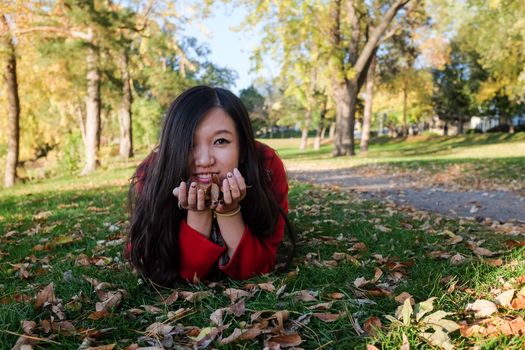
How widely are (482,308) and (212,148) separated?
5.13ft

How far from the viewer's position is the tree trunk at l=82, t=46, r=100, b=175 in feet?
48.8

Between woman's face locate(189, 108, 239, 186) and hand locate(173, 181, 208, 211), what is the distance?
10 cm

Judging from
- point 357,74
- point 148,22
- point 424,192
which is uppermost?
point 148,22

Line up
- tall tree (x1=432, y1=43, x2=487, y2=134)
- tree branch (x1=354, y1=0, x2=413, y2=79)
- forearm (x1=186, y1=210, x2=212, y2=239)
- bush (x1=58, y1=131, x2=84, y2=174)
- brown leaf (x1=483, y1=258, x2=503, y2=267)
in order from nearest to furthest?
forearm (x1=186, y1=210, x2=212, y2=239), brown leaf (x1=483, y1=258, x2=503, y2=267), tree branch (x1=354, y1=0, x2=413, y2=79), bush (x1=58, y1=131, x2=84, y2=174), tall tree (x1=432, y1=43, x2=487, y2=134)

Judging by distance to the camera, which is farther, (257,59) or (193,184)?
(257,59)

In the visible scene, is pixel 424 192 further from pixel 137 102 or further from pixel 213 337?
pixel 137 102

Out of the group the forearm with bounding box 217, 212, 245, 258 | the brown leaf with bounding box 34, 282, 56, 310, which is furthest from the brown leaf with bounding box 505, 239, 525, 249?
the brown leaf with bounding box 34, 282, 56, 310

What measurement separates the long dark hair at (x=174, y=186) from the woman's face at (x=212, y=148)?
39 millimetres

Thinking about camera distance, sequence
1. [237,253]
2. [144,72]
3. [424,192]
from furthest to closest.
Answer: [144,72], [424,192], [237,253]

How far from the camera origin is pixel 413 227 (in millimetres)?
4461

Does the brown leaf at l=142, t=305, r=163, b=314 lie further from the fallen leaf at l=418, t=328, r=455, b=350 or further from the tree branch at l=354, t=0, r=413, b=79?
the tree branch at l=354, t=0, r=413, b=79

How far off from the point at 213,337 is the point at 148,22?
740 inches

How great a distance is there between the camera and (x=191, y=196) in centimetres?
230

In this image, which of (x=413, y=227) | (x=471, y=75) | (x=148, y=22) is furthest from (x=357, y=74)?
(x=471, y=75)
